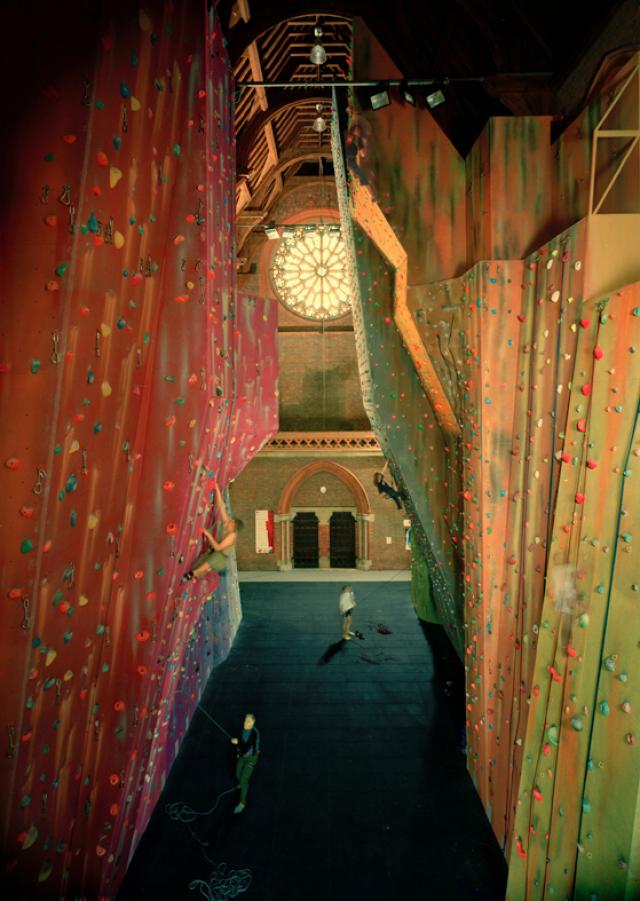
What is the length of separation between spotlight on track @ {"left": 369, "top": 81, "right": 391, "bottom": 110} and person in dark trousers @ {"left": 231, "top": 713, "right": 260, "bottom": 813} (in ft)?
18.3

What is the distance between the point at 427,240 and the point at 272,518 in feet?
27.2

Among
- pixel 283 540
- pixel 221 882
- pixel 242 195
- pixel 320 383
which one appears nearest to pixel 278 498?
pixel 283 540

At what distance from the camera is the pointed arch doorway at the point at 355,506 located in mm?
11852

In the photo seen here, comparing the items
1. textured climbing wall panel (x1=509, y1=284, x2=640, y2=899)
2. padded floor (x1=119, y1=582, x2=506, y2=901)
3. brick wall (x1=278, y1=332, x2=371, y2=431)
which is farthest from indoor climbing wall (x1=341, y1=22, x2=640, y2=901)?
brick wall (x1=278, y1=332, x2=371, y2=431)

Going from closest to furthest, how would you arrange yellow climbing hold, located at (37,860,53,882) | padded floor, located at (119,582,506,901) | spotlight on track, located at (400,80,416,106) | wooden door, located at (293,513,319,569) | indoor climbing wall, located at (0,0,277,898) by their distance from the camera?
indoor climbing wall, located at (0,0,277,898) < yellow climbing hold, located at (37,860,53,882) < padded floor, located at (119,582,506,901) < spotlight on track, located at (400,80,416,106) < wooden door, located at (293,513,319,569)

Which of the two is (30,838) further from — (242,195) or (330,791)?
(242,195)

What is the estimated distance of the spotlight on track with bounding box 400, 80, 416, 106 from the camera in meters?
4.61

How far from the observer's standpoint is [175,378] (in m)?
3.07

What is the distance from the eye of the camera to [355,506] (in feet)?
39.5

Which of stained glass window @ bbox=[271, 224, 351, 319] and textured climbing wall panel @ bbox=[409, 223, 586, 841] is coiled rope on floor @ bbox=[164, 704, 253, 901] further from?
stained glass window @ bbox=[271, 224, 351, 319]

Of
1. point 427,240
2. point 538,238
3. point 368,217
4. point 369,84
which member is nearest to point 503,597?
point 538,238

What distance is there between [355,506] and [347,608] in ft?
14.4

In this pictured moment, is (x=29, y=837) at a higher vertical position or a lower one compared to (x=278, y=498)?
higher

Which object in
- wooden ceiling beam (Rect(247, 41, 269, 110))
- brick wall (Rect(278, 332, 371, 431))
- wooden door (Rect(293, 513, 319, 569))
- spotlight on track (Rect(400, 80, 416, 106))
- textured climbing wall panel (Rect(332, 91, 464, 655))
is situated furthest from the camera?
wooden door (Rect(293, 513, 319, 569))
